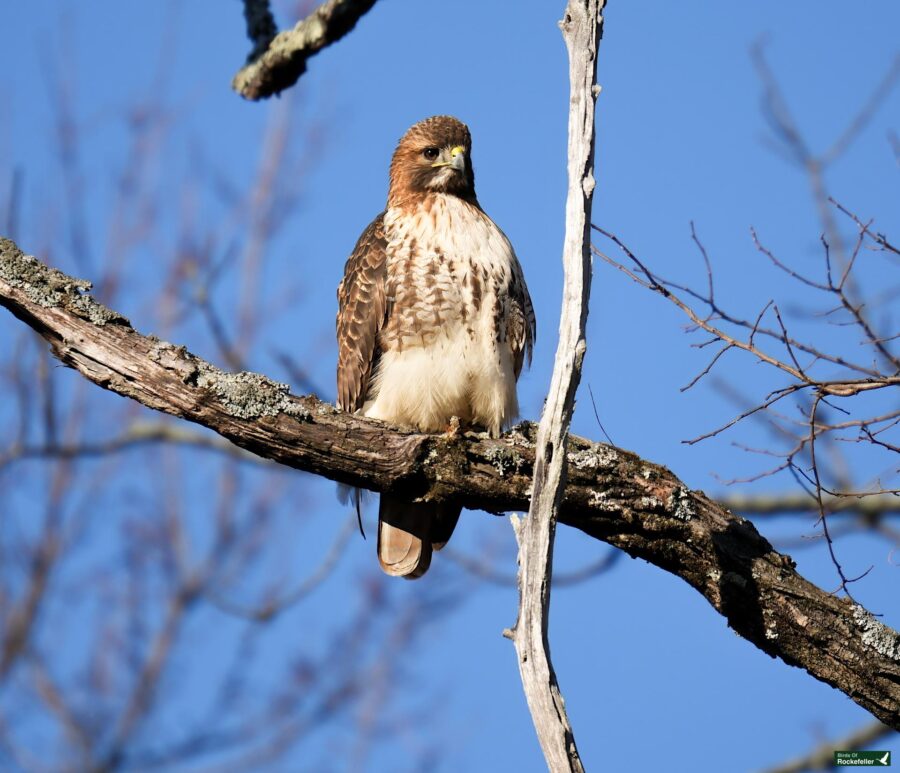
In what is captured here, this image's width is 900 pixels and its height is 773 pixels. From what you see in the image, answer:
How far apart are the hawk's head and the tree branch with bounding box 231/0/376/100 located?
2.38 ft

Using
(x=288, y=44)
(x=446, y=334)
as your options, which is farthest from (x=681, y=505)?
(x=288, y=44)

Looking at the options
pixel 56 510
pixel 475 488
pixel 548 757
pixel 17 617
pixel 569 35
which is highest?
pixel 56 510

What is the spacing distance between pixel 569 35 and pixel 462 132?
2343 millimetres

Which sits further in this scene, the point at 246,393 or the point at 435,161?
the point at 435,161

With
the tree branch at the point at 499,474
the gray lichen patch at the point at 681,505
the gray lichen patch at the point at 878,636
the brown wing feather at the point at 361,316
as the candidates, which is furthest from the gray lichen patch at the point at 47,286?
the gray lichen patch at the point at 878,636

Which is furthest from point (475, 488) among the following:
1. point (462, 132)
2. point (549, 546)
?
point (462, 132)

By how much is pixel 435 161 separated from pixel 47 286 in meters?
2.26

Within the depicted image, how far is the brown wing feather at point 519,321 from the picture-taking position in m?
5.12

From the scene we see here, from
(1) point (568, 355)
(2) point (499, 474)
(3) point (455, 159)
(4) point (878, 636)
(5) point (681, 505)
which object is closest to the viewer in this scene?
(1) point (568, 355)

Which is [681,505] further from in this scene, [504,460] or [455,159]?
[455,159]

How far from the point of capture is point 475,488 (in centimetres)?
417

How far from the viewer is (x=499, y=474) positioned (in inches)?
164

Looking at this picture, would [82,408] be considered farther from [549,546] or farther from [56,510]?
[549,546]

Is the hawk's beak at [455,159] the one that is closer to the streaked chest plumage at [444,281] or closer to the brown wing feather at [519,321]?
the streaked chest plumage at [444,281]
